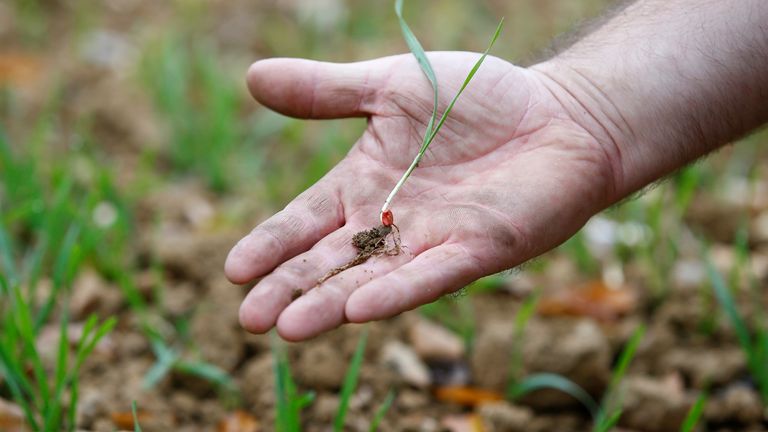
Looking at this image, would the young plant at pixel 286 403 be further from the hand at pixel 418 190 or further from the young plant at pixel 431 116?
the young plant at pixel 431 116

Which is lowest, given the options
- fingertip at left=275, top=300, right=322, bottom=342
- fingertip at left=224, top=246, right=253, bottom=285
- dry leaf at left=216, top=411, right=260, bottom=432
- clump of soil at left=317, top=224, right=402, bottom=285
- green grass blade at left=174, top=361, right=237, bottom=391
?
dry leaf at left=216, top=411, right=260, bottom=432

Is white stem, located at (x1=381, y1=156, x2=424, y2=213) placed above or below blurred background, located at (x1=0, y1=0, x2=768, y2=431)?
above

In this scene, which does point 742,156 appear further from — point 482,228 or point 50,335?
point 50,335

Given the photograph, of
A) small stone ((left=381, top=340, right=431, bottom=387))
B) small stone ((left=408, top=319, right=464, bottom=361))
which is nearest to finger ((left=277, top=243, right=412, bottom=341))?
small stone ((left=381, top=340, right=431, bottom=387))

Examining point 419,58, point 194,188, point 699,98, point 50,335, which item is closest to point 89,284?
point 50,335

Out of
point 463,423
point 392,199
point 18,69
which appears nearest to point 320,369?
point 463,423

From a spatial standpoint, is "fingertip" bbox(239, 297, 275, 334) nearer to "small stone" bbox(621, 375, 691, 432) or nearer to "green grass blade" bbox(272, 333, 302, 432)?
"green grass blade" bbox(272, 333, 302, 432)

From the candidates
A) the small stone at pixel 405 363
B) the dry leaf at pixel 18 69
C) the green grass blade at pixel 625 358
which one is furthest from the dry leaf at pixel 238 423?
the dry leaf at pixel 18 69

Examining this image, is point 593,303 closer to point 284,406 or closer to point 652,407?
point 652,407
